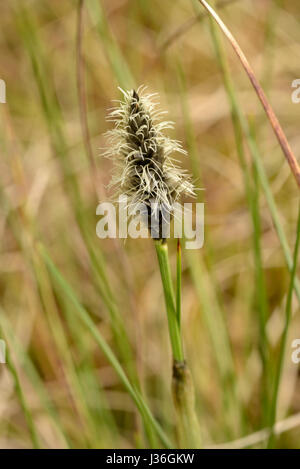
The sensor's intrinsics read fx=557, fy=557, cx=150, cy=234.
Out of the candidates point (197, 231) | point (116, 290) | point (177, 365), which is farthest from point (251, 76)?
point (116, 290)

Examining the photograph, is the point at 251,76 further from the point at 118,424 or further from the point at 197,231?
the point at 118,424

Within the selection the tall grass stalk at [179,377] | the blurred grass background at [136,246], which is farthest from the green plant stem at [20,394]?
the tall grass stalk at [179,377]

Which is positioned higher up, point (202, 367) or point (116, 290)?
point (116, 290)

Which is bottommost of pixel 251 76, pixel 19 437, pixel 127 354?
pixel 19 437

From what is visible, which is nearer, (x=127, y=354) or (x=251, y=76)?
(x=251, y=76)

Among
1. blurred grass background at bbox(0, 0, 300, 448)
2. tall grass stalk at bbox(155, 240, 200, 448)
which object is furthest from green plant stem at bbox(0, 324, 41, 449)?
tall grass stalk at bbox(155, 240, 200, 448)

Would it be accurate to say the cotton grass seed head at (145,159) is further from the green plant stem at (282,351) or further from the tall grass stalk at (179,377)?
the green plant stem at (282,351)

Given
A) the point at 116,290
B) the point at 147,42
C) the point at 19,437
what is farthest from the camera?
the point at 147,42
